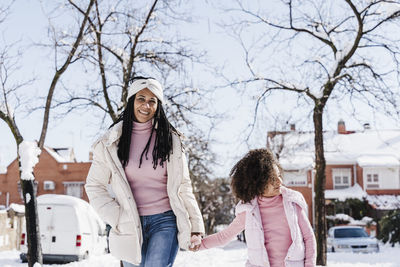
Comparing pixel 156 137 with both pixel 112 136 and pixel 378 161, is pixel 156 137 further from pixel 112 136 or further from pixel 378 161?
pixel 378 161

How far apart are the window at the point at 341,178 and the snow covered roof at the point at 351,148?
0.80m

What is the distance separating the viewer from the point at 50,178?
4981 cm

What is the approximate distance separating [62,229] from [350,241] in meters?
11.3

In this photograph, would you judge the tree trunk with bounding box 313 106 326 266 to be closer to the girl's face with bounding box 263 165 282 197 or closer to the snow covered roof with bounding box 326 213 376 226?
the girl's face with bounding box 263 165 282 197

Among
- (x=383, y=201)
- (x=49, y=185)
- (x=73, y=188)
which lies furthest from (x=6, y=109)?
(x=49, y=185)

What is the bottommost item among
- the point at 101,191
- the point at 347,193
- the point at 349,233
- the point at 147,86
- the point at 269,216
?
the point at 349,233

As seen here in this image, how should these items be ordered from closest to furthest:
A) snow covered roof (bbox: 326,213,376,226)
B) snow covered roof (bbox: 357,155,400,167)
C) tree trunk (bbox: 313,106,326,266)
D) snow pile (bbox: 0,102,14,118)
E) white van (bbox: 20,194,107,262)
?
1. snow pile (bbox: 0,102,14,118)
2. tree trunk (bbox: 313,106,326,266)
3. white van (bbox: 20,194,107,262)
4. snow covered roof (bbox: 326,213,376,226)
5. snow covered roof (bbox: 357,155,400,167)

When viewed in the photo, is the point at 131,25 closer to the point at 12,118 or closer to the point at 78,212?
the point at 12,118

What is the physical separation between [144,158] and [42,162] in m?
48.2

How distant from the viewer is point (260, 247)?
414cm

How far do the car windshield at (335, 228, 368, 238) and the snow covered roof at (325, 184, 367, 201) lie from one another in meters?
16.8

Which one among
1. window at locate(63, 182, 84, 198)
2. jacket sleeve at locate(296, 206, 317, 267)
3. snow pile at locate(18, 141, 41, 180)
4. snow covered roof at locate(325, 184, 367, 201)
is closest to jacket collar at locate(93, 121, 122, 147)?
jacket sleeve at locate(296, 206, 317, 267)

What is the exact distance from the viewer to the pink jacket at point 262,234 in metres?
4.04

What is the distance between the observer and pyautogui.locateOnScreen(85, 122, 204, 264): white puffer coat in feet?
13.2
